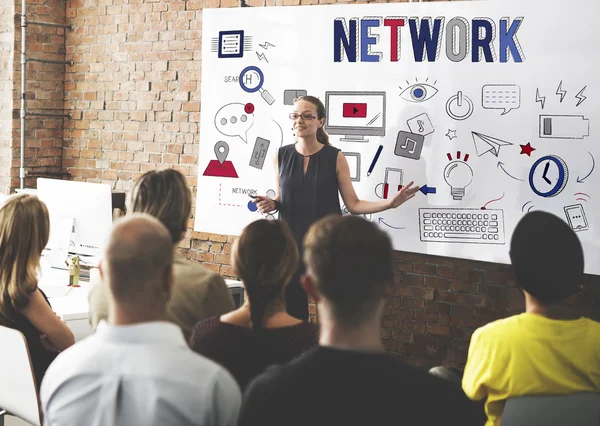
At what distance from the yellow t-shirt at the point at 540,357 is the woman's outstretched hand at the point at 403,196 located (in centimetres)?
200

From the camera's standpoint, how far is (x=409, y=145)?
4.24m

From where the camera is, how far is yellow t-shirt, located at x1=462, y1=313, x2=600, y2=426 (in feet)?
6.25

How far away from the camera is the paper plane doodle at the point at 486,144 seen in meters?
3.97

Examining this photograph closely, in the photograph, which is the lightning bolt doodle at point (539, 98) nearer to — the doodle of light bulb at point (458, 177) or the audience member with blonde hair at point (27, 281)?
the doodle of light bulb at point (458, 177)

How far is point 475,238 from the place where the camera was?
4.04 meters

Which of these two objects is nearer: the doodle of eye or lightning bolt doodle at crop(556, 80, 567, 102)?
lightning bolt doodle at crop(556, 80, 567, 102)

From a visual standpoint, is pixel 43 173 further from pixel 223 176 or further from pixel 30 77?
pixel 223 176

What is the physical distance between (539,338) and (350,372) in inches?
30.9

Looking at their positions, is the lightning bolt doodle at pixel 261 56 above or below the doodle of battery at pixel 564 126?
above

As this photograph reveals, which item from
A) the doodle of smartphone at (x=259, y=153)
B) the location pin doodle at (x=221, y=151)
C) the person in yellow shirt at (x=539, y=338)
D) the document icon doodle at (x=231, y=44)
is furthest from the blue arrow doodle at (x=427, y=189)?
the person in yellow shirt at (x=539, y=338)

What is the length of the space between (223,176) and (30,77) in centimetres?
206

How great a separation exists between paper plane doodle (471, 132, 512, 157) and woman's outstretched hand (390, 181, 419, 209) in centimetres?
39

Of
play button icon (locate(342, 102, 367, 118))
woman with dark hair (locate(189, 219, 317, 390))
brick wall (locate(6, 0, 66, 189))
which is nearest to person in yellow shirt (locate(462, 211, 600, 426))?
woman with dark hair (locate(189, 219, 317, 390))

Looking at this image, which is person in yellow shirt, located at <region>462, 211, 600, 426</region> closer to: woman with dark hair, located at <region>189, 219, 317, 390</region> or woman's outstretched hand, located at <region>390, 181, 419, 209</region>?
woman with dark hair, located at <region>189, 219, 317, 390</region>
